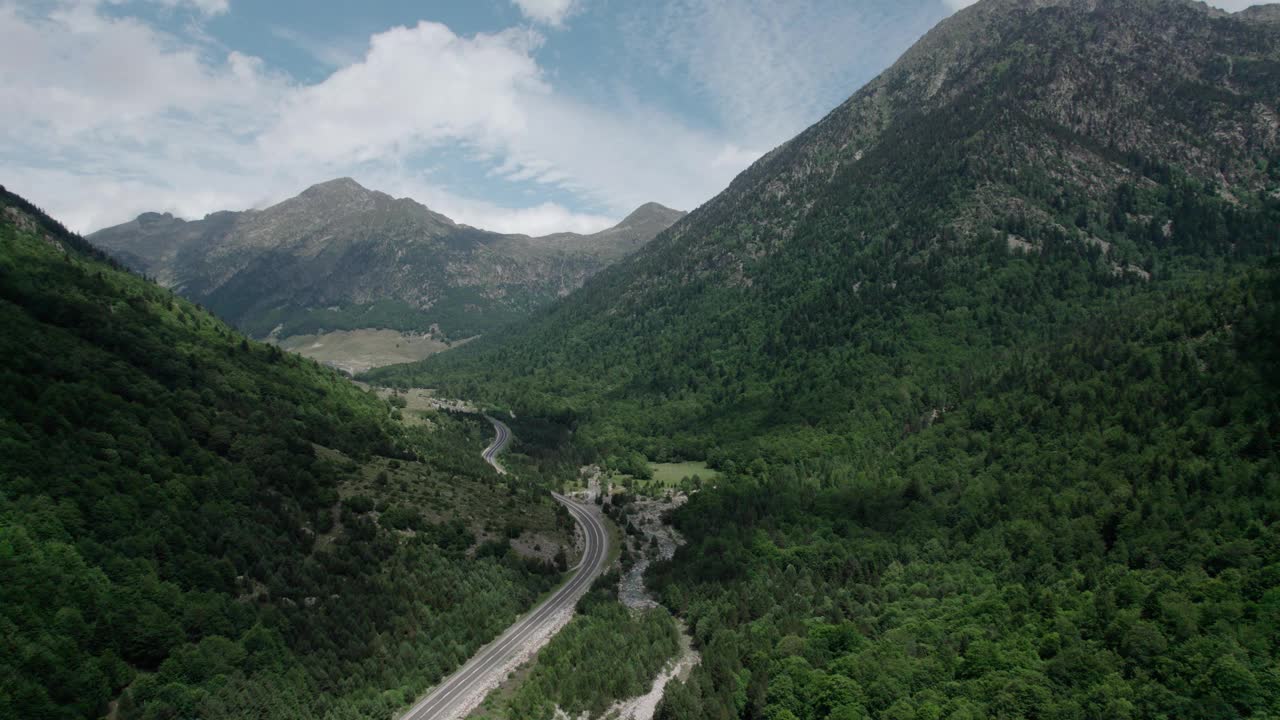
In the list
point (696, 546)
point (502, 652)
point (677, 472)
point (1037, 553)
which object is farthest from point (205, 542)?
point (677, 472)

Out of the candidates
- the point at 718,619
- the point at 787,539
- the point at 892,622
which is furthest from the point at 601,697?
the point at 787,539

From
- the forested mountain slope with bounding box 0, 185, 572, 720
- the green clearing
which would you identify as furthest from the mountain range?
the green clearing

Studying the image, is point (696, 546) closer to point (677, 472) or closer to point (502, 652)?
point (502, 652)

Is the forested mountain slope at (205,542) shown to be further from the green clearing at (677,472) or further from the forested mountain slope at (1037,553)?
the green clearing at (677,472)

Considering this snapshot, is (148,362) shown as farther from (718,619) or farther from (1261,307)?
(1261,307)

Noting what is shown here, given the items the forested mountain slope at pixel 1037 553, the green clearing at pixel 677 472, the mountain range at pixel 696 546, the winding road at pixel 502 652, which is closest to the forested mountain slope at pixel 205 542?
the mountain range at pixel 696 546
